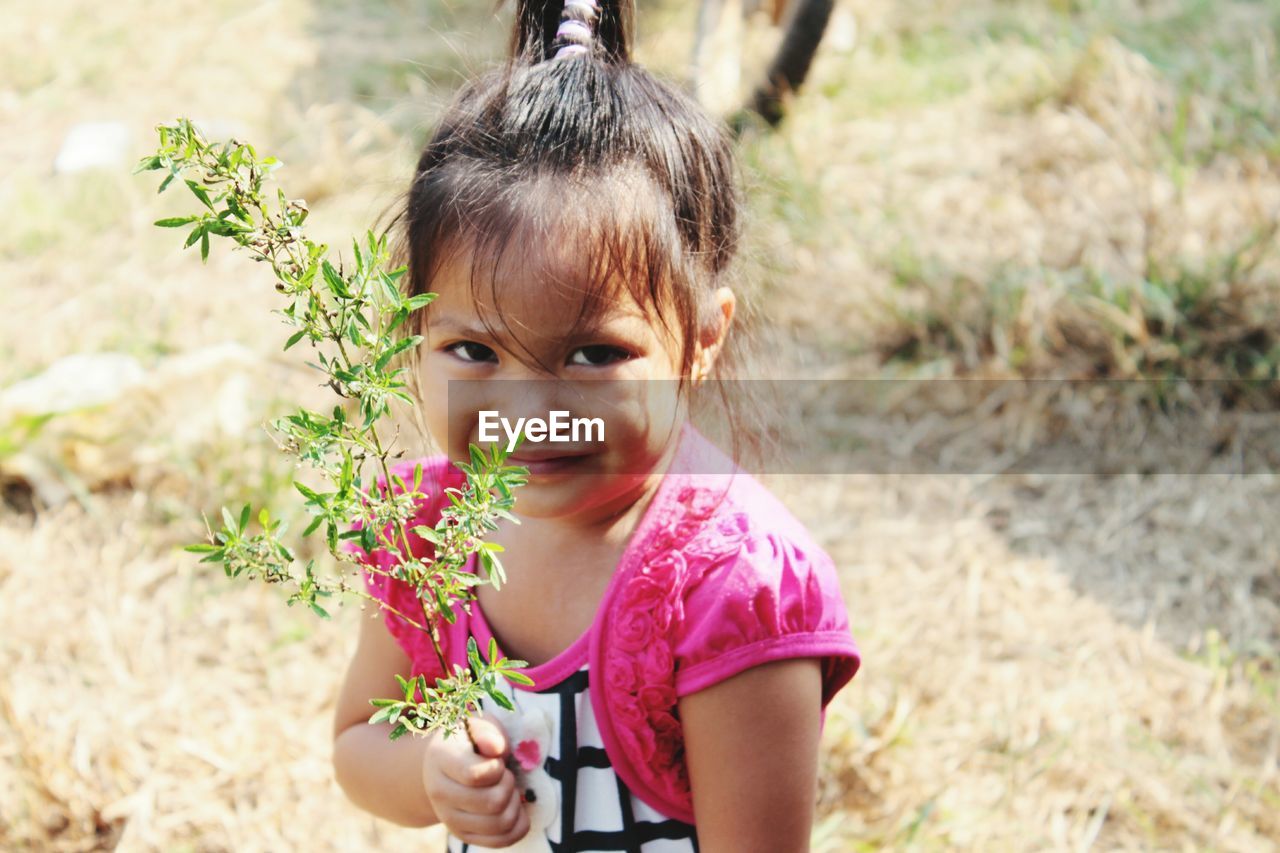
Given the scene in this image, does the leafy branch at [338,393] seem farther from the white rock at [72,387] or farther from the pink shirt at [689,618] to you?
the white rock at [72,387]

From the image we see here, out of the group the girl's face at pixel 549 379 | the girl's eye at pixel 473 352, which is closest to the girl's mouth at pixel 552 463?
the girl's face at pixel 549 379

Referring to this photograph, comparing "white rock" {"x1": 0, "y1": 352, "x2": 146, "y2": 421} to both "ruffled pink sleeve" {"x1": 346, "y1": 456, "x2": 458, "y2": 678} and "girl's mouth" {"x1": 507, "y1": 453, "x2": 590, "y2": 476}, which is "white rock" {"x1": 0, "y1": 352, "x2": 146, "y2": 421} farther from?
"girl's mouth" {"x1": 507, "y1": 453, "x2": 590, "y2": 476}

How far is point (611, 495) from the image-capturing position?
4.49 feet

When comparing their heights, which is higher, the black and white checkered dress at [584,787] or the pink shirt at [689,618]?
the pink shirt at [689,618]

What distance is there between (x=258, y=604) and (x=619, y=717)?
1.46m

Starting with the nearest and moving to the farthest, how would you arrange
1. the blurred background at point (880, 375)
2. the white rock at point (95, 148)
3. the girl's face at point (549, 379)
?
the girl's face at point (549, 379) < the blurred background at point (880, 375) < the white rock at point (95, 148)

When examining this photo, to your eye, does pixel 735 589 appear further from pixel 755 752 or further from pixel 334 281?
pixel 334 281

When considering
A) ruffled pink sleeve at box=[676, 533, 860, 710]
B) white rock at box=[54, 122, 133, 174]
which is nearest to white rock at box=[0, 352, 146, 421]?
white rock at box=[54, 122, 133, 174]

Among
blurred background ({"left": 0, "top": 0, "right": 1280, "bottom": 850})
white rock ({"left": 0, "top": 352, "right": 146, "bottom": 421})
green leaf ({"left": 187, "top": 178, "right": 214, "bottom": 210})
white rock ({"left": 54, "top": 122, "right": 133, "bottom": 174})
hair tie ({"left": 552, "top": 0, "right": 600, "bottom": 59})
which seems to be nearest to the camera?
green leaf ({"left": 187, "top": 178, "right": 214, "bottom": 210})

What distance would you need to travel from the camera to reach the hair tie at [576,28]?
139 centimetres

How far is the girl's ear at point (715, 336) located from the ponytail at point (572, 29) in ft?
0.98

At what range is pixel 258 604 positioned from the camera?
261 cm

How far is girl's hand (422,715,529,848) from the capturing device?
1282 mm

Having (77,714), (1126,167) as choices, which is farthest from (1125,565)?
(77,714)
